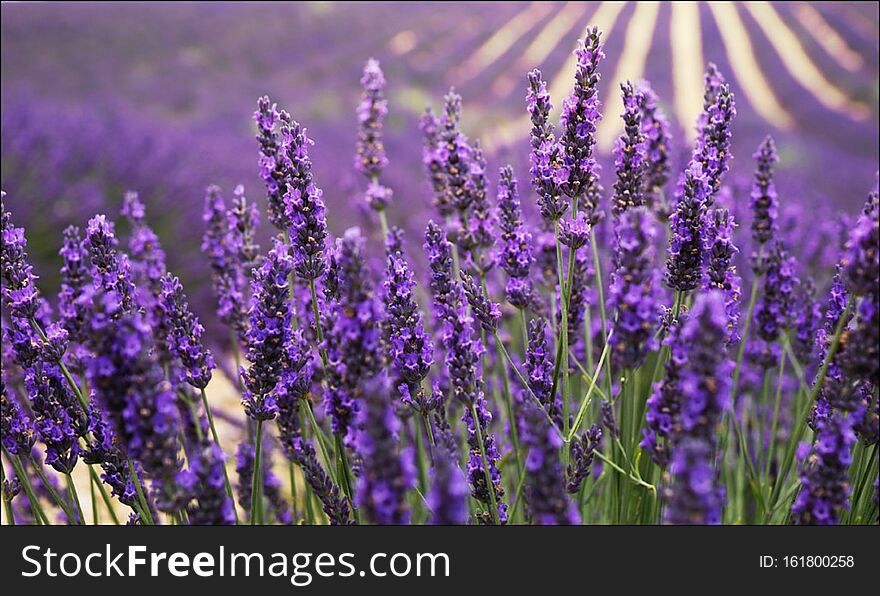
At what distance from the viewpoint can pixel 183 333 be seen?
137 cm

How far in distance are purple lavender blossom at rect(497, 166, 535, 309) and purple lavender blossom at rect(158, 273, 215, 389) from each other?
2.00ft

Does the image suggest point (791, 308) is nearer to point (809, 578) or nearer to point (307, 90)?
point (809, 578)

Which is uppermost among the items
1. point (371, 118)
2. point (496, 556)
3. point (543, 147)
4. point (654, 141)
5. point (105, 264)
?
point (371, 118)

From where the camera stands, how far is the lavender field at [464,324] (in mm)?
963

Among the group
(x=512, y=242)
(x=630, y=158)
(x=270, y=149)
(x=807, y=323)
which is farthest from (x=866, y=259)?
(x=270, y=149)

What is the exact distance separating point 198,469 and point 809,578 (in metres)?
0.90

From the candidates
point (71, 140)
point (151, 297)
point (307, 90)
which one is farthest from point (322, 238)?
point (307, 90)

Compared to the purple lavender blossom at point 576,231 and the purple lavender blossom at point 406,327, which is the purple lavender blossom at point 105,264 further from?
the purple lavender blossom at point 576,231

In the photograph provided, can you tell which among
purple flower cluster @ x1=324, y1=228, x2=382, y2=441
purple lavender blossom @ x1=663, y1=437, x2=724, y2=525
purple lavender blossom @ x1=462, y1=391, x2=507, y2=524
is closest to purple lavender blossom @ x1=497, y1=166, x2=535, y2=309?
purple lavender blossom @ x1=462, y1=391, x2=507, y2=524

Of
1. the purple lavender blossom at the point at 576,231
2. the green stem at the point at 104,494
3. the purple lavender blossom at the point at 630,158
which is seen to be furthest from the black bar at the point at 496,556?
the purple lavender blossom at the point at 630,158

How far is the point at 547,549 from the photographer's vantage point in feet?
3.46

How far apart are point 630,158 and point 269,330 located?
0.77 metres

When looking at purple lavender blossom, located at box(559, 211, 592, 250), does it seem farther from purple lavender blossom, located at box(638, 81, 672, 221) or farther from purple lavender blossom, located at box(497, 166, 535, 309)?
purple lavender blossom, located at box(638, 81, 672, 221)

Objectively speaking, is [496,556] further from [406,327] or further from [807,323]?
[807,323]
